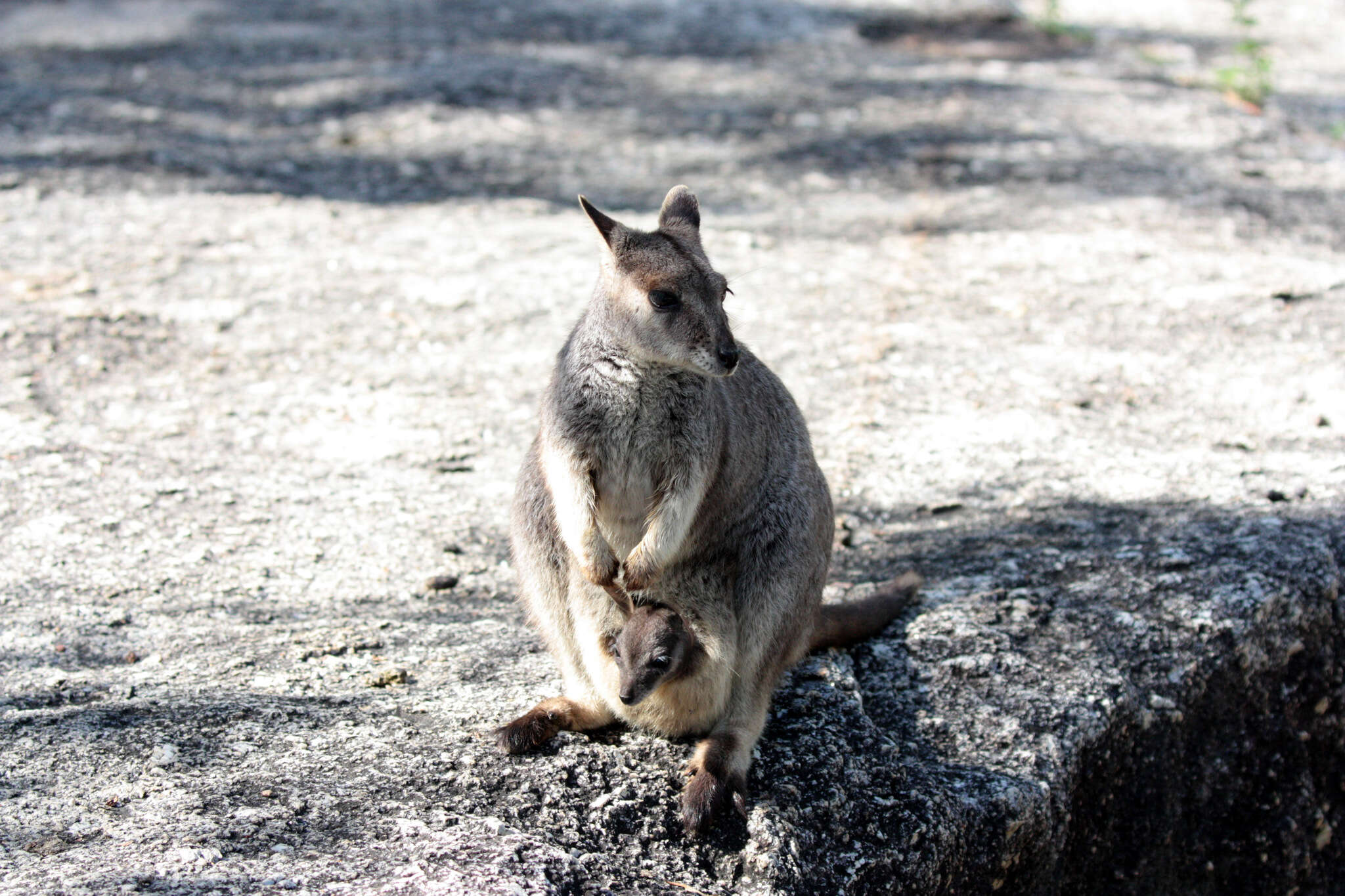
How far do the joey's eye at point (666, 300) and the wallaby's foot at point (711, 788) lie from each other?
1168 millimetres

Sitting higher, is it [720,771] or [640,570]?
[640,570]

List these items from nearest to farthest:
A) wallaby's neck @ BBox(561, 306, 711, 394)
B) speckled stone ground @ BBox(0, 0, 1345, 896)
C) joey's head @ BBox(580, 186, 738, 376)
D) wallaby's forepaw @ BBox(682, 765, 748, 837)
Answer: wallaby's forepaw @ BBox(682, 765, 748, 837) < speckled stone ground @ BBox(0, 0, 1345, 896) < joey's head @ BBox(580, 186, 738, 376) < wallaby's neck @ BBox(561, 306, 711, 394)

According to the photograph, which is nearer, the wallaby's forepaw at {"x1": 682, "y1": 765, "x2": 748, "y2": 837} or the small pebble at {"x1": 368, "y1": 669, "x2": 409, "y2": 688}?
the wallaby's forepaw at {"x1": 682, "y1": 765, "x2": 748, "y2": 837}

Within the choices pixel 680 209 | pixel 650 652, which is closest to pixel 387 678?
pixel 650 652

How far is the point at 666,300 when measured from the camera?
3258 mm

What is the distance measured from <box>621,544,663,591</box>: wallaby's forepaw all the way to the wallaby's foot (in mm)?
456

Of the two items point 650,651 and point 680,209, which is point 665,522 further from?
point 680,209

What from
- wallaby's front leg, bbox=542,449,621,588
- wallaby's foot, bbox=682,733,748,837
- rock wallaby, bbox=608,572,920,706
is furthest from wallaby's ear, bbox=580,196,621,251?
wallaby's foot, bbox=682,733,748,837

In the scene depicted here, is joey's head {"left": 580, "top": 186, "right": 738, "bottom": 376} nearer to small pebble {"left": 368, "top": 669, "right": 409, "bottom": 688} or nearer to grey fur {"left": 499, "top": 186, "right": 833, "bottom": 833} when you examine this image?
grey fur {"left": 499, "top": 186, "right": 833, "bottom": 833}

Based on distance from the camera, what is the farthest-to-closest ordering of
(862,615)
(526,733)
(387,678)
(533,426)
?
(533,426) < (862,615) < (387,678) < (526,733)

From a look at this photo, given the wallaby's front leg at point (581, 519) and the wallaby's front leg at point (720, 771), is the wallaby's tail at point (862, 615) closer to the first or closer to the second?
the wallaby's front leg at point (720, 771)

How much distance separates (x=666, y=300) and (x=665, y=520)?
23.7 inches

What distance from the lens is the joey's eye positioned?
128 inches

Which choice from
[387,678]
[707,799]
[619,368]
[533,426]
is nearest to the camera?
[707,799]
